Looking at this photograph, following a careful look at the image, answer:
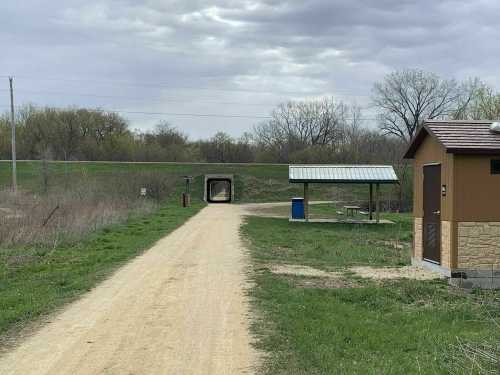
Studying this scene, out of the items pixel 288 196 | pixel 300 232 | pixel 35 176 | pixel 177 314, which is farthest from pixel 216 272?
pixel 35 176

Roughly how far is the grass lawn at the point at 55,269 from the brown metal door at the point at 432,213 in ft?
23.7

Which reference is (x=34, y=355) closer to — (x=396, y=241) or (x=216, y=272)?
(x=216, y=272)

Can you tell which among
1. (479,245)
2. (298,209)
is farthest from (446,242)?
(298,209)

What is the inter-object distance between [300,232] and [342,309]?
1507 cm

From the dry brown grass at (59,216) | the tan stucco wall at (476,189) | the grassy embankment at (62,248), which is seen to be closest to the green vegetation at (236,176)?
the dry brown grass at (59,216)

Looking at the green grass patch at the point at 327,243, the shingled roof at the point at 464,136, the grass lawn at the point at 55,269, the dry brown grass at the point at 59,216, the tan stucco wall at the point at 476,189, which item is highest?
the shingled roof at the point at 464,136

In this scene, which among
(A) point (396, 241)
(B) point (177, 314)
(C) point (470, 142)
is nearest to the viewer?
(B) point (177, 314)

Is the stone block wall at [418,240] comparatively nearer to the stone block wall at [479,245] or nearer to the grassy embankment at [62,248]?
the stone block wall at [479,245]

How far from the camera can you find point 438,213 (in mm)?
13148

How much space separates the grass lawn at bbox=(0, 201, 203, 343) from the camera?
29.1 ft

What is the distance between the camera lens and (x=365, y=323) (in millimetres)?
8109

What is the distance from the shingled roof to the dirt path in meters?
5.15

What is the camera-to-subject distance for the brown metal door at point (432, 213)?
1312cm

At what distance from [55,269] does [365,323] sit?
25.1ft
